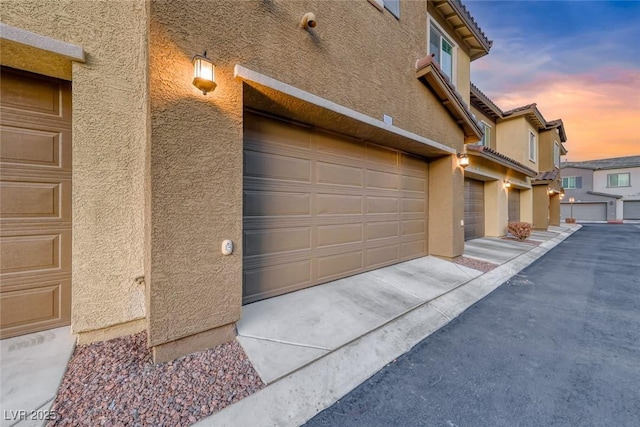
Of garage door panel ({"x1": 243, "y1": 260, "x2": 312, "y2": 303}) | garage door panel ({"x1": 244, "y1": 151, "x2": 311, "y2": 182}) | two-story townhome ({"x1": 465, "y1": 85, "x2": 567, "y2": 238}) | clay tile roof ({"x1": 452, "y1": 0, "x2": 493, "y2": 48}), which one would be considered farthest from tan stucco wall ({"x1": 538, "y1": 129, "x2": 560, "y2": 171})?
garage door panel ({"x1": 243, "y1": 260, "x2": 312, "y2": 303})

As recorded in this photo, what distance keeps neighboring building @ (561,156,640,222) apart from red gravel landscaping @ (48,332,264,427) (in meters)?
43.0

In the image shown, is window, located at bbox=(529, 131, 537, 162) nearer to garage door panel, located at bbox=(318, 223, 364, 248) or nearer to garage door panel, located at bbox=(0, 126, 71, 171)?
garage door panel, located at bbox=(318, 223, 364, 248)

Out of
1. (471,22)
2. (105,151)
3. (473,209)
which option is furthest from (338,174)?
(473,209)

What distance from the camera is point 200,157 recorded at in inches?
104

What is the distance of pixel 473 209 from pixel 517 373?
9.55 m

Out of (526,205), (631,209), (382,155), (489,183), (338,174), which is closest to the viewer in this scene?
(338,174)

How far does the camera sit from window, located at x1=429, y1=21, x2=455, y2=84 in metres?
7.30

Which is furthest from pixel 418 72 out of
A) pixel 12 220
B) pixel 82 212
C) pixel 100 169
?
pixel 12 220

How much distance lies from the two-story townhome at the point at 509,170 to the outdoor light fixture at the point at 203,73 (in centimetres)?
788

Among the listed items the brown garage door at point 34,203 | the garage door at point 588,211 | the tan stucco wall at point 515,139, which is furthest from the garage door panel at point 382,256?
the garage door at point 588,211

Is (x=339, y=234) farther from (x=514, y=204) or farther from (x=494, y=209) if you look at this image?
(x=514, y=204)

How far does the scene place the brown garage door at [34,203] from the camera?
8.48 ft

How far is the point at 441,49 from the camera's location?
7.67 m

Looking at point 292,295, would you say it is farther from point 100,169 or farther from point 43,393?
point 100,169
